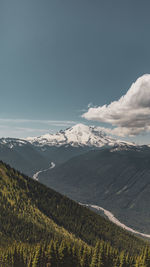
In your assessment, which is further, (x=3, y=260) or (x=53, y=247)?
(x=3, y=260)

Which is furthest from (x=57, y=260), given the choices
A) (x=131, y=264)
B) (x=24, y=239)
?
(x=24, y=239)

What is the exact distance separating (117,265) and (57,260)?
30603 mm

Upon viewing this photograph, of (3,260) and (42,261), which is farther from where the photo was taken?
(3,260)

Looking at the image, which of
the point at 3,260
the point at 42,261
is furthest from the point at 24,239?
the point at 42,261

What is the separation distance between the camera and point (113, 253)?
4579 inches

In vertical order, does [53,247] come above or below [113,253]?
above

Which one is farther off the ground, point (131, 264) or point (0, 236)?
point (131, 264)

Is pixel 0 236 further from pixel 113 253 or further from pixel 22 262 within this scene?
pixel 113 253

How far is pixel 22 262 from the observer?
121438 millimetres

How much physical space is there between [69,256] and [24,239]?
111541 mm

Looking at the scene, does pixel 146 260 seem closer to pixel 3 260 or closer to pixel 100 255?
pixel 100 255

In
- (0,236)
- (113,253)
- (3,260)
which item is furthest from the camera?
(0,236)

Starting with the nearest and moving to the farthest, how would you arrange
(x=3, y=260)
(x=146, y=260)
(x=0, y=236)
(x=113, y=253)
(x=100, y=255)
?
(x=146, y=260) < (x=100, y=255) < (x=113, y=253) < (x=3, y=260) < (x=0, y=236)

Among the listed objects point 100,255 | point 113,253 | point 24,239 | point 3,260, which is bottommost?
point 24,239
